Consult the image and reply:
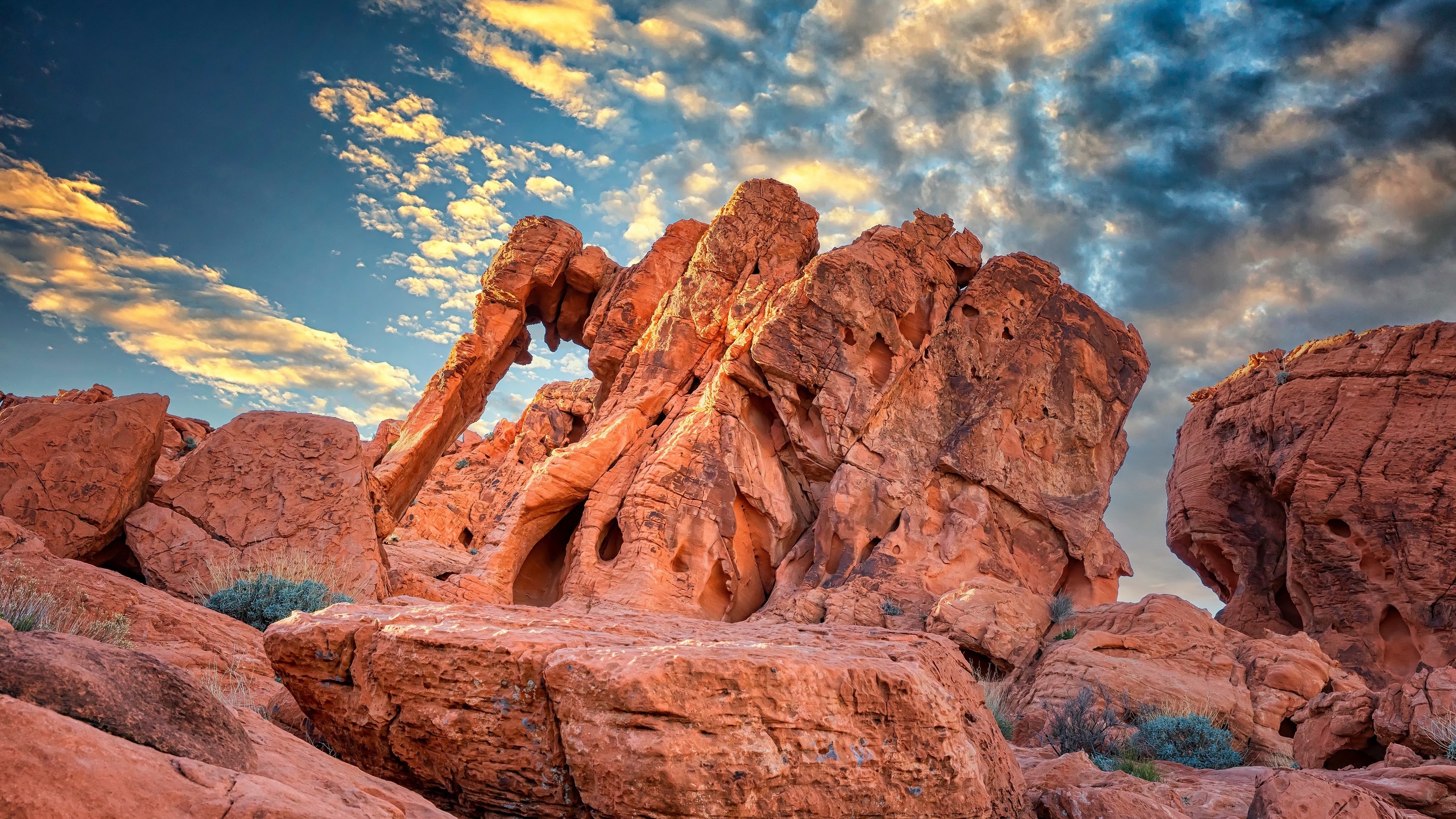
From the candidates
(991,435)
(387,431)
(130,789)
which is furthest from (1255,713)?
(387,431)

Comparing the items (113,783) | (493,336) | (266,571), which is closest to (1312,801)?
(113,783)

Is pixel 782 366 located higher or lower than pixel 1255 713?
higher

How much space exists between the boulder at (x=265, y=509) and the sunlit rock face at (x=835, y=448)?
5.39 m

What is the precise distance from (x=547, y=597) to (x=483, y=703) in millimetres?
16828

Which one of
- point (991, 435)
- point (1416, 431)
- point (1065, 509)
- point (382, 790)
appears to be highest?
point (1416, 431)

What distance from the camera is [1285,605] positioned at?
21094 mm

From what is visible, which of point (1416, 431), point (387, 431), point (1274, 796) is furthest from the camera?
point (387, 431)

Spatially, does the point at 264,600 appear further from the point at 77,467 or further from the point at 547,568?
the point at 547,568

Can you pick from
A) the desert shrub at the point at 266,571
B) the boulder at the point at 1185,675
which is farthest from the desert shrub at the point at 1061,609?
the desert shrub at the point at 266,571

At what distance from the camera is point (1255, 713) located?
38.3 feet

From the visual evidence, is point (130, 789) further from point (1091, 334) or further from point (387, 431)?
point (387, 431)

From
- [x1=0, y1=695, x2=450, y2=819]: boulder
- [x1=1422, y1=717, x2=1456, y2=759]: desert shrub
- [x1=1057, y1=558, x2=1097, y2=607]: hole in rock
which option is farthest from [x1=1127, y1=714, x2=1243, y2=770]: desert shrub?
[x1=0, y1=695, x2=450, y2=819]: boulder

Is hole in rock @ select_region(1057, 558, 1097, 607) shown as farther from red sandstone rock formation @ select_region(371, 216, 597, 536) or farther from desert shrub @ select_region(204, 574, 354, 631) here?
red sandstone rock formation @ select_region(371, 216, 597, 536)

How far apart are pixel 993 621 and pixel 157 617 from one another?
46.0 ft
